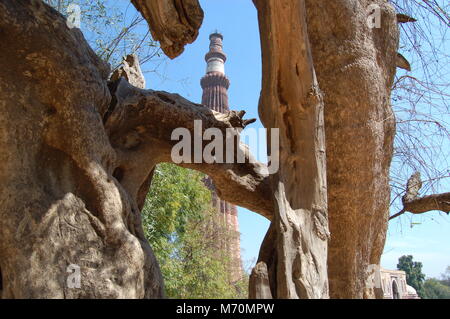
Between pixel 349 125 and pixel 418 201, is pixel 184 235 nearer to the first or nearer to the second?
pixel 418 201

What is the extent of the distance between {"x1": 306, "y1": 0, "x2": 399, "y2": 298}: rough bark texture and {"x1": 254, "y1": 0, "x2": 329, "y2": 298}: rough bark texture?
48 centimetres

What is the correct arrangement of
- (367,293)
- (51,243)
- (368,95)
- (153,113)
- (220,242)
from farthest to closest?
(220,242) < (367,293) < (368,95) < (153,113) < (51,243)

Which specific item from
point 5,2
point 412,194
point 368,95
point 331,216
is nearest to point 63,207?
point 5,2

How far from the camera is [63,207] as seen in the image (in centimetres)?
196

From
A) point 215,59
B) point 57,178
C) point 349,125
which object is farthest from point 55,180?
point 215,59

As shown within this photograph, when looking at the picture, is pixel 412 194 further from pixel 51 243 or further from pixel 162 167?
pixel 162 167

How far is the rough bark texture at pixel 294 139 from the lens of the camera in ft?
7.71

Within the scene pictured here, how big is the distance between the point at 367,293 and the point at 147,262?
7.01 feet

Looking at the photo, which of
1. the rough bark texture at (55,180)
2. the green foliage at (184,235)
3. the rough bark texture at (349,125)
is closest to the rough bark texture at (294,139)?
the rough bark texture at (349,125)

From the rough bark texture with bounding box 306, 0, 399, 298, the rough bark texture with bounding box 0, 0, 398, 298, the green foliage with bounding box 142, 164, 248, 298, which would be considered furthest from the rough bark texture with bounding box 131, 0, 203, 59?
the green foliage with bounding box 142, 164, 248, 298

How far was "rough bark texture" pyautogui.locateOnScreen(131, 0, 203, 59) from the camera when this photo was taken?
226cm

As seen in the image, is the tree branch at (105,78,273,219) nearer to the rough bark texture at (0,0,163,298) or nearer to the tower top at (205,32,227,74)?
the rough bark texture at (0,0,163,298)

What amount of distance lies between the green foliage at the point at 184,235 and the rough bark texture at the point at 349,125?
478 cm

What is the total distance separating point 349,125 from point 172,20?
59.9 inches
